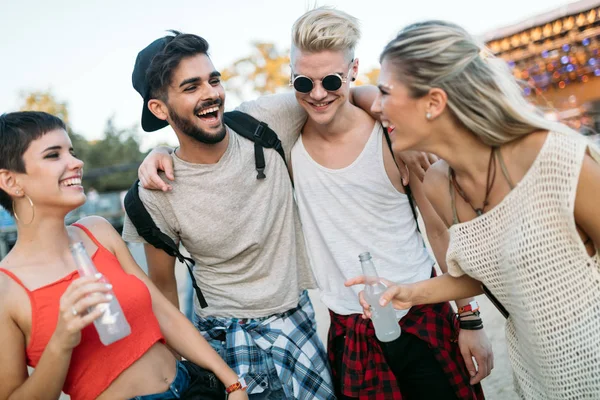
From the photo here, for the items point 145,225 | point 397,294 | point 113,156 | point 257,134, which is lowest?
point 113,156

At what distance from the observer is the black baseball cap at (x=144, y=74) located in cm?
288

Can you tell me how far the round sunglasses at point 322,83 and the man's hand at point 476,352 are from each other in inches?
56.0

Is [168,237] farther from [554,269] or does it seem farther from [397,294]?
[554,269]

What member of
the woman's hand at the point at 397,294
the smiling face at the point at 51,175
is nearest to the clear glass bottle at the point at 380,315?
the woman's hand at the point at 397,294

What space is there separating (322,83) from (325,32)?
0.26 m

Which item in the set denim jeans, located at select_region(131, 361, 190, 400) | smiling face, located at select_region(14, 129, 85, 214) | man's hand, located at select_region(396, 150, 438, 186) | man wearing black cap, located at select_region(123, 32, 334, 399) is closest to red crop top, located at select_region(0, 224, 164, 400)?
denim jeans, located at select_region(131, 361, 190, 400)

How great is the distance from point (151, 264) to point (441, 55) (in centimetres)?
189

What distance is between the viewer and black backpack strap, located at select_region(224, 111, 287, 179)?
286 cm

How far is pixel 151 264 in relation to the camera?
2.93 metres

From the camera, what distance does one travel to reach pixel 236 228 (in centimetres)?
281

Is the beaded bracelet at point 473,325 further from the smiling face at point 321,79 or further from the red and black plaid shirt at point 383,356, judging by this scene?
the smiling face at point 321,79

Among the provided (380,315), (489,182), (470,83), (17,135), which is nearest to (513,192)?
(489,182)

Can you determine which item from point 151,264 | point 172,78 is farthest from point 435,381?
point 172,78

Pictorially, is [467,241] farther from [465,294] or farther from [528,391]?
[528,391]
